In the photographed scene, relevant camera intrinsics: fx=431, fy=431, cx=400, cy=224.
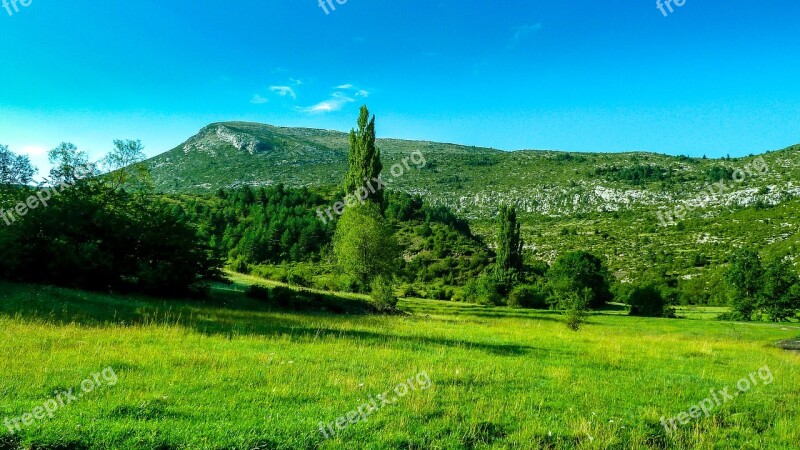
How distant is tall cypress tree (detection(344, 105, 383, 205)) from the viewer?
4958 cm

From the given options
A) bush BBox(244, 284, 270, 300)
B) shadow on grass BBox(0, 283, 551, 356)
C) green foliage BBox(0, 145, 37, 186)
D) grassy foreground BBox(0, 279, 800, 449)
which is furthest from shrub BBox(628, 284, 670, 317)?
green foliage BBox(0, 145, 37, 186)

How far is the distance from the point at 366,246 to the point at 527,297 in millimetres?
35102

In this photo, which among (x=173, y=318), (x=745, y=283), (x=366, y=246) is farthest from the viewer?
(x=745, y=283)

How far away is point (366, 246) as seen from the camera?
143ft

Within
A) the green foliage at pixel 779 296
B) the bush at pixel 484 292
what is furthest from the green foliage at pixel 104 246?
the green foliage at pixel 779 296

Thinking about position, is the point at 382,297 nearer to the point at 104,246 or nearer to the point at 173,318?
the point at 173,318

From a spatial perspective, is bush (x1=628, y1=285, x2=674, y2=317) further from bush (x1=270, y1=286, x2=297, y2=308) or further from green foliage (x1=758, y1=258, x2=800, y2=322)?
bush (x1=270, y1=286, x2=297, y2=308)

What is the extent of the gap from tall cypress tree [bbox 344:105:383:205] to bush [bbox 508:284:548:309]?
2916 cm

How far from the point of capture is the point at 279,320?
21.1 meters

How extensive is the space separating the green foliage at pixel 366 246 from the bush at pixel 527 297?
28564 mm

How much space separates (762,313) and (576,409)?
208 ft

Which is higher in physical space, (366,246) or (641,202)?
(641,202)

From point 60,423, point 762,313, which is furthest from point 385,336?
point 762,313

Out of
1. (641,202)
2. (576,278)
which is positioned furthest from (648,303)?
(641,202)
